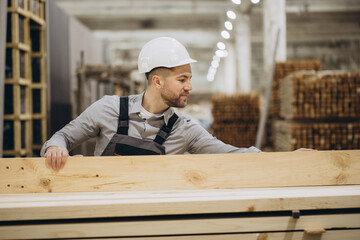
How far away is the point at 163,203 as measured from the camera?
5.47ft

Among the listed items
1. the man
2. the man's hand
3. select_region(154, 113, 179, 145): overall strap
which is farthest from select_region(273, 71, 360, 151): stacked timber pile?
the man's hand

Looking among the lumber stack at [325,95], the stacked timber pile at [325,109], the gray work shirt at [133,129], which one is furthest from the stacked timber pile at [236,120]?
the gray work shirt at [133,129]

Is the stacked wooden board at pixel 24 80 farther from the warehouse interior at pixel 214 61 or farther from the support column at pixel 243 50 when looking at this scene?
the support column at pixel 243 50

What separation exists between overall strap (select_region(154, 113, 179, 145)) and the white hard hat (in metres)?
0.44

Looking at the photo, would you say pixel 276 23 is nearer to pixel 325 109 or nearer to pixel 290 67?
pixel 290 67

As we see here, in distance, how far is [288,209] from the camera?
5.62 feet

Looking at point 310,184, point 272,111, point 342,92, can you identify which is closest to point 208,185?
point 310,184

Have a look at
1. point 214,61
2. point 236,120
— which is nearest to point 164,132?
point 236,120

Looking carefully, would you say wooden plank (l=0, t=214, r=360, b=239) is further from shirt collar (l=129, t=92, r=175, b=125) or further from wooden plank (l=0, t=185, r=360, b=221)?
shirt collar (l=129, t=92, r=175, b=125)

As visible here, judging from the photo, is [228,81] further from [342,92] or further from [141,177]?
[141,177]

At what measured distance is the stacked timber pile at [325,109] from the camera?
672cm

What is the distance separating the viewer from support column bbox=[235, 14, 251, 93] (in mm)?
13305

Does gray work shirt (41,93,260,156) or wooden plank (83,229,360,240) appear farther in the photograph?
gray work shirt (41,93,260,156)

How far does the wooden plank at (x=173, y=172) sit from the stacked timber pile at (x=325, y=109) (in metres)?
5.10
